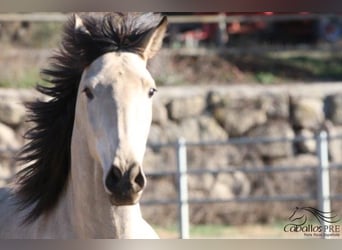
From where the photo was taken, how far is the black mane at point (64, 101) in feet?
10.1

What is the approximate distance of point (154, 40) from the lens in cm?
313

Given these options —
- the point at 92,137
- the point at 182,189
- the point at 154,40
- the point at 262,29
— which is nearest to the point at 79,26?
the point at 154,40

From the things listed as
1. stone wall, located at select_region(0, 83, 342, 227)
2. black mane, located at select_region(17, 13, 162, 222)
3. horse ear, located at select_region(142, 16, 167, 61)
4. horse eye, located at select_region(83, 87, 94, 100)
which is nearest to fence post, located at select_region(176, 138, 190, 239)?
stone wall, located at select_region(0, 83, 342, 227)

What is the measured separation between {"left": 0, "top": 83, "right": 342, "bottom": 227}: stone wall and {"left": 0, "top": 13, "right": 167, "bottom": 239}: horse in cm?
478

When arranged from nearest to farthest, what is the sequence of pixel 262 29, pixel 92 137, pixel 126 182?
pixel 126 182 → pixel 92 137 → pixel 262 29

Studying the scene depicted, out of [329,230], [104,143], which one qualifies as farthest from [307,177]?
[104,143]

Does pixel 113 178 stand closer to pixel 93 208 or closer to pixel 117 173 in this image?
pixel 117 173

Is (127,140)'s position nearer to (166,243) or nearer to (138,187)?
(138,187)

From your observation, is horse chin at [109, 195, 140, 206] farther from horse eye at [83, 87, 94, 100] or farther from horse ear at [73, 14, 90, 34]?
horse ear at [73, 14, 90, 34]

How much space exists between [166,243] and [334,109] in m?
5.31

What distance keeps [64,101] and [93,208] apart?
455 millimetres

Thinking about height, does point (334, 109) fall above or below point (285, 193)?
above

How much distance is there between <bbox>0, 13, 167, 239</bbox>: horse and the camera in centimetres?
280

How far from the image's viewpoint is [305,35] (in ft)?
33.0
